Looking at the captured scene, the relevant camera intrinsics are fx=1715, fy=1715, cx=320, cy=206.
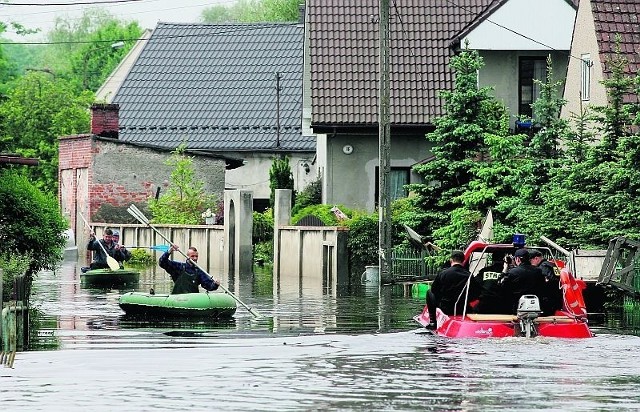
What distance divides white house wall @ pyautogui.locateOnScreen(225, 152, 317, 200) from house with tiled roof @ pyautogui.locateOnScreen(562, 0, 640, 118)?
27201 mm

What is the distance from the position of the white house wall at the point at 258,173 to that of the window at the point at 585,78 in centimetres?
2738

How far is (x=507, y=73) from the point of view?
54.9m

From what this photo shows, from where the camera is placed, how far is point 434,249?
144 feet

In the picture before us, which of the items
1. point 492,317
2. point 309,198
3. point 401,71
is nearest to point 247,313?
point 492,317

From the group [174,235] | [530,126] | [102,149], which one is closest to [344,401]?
[530,126]

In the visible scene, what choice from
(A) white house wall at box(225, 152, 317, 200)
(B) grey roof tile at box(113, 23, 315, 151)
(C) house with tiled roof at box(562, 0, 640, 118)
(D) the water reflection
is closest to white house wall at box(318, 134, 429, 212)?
(D) the water reflection

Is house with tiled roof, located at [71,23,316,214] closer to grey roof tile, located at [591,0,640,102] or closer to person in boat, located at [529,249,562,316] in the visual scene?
grey roof tile, located at [591,0,640,102]

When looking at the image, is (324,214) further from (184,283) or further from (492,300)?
(492,300)

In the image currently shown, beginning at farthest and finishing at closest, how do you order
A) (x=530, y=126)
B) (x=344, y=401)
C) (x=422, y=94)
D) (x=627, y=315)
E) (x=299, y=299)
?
→ (x=422, y=94) < (x=530, y=126) < (x=299, y=299) < (x=627, y=315) < (x=344, y=401)

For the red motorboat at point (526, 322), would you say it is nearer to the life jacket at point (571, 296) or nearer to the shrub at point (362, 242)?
the life jacket at point (571, 296)

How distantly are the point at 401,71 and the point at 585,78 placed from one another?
38.5ft

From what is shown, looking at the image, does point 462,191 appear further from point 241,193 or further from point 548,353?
point 548,353

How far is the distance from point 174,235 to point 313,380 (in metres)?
38.5

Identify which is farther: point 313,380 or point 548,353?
point 548,353
